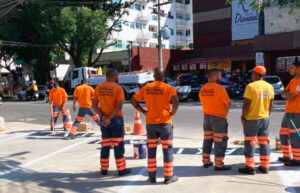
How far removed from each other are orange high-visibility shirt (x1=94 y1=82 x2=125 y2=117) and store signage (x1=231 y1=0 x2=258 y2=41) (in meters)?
35.3

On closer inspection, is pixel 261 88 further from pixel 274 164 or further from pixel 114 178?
pixel 114 178

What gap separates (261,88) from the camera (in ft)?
18.6

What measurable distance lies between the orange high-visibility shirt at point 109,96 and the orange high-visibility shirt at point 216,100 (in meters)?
1.53

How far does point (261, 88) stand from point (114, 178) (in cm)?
299

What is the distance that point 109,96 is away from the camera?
591 cm

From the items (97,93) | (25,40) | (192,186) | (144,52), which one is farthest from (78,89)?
(25,40)

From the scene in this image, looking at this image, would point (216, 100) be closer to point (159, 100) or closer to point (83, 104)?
point (159, 100)

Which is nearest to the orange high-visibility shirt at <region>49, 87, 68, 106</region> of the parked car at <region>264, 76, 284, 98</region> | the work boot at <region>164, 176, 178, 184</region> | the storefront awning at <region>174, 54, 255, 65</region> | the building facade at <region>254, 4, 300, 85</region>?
the work boot at <region>164, 176, 178, 184</region>

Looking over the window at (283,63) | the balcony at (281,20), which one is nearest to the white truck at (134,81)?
the balcony at (281,20)

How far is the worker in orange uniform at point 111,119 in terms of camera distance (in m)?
5.86

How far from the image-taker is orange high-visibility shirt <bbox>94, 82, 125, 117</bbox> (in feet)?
19.3

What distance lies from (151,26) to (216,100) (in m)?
56.1

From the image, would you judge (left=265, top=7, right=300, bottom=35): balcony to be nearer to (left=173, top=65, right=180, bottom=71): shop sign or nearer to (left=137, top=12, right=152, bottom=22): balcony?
(left=173, top=65, right=180, bottom=71): shop sign

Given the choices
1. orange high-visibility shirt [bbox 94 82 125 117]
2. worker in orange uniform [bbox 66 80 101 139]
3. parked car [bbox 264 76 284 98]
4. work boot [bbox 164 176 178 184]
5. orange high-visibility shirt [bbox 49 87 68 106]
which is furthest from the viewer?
parked car [bbox 264 76 284 98]
